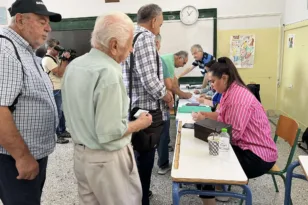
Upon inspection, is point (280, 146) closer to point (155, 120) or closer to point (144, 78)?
point (155, 120)

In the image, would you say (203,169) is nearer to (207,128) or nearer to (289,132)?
(207,128)

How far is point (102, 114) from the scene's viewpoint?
3.39 ft

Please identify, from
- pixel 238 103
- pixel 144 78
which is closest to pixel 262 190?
pixel 238 103

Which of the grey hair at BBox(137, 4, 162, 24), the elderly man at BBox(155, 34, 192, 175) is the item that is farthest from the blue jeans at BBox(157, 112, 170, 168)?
the grey hair at BBox(137, 4, 162, 24)

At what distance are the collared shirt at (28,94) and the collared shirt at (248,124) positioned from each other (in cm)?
107

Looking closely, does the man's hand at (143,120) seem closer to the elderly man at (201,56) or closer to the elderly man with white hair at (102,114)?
the elderly man with white hair at (102,114)

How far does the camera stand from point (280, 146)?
132 inches

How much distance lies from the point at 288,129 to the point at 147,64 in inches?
45.0

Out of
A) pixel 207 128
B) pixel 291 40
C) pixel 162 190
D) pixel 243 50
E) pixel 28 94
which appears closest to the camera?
pixel 28 94

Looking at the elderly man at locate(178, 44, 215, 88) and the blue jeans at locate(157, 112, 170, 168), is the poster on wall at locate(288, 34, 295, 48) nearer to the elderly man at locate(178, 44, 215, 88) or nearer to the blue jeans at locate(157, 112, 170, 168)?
the elderly man at locate(178, 44, 215, 88)

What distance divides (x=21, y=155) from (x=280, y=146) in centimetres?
310

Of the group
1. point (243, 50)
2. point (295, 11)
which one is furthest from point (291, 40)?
point (243, 50)

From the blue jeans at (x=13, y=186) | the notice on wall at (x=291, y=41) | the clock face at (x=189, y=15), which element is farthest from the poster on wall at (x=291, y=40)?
the blue jeans at (x=13, y=186)

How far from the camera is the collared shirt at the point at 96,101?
3.39 feet
